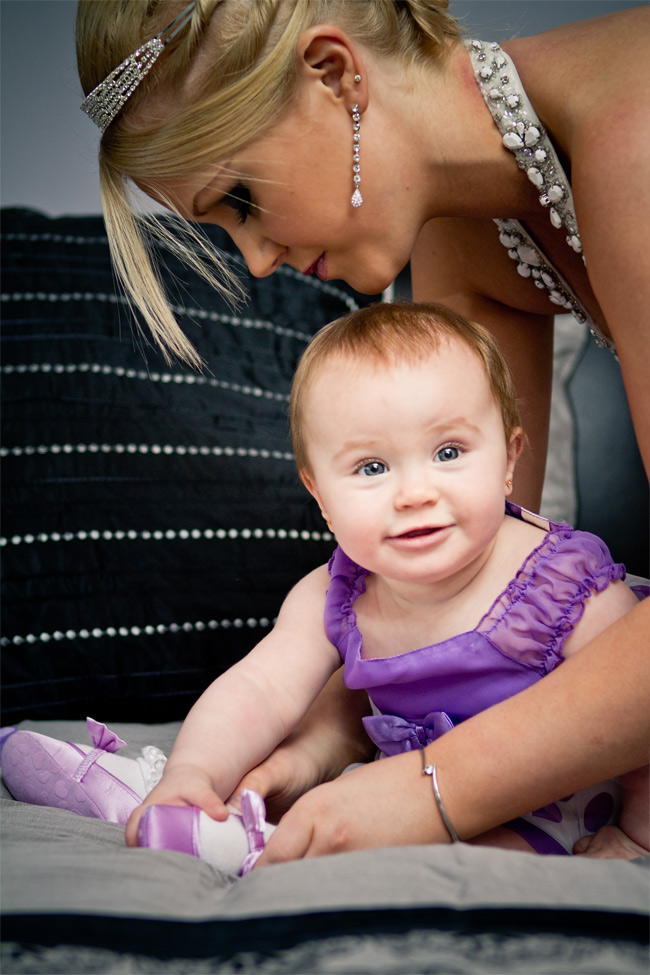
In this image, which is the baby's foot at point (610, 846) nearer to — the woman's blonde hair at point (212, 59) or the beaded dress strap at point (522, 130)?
the beaded dress strap at point (522, 130)

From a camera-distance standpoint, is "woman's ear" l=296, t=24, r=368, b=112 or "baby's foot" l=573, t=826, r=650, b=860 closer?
"baby's foot" l=573, t=826, r=650, b=860

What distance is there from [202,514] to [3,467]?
0.34 m

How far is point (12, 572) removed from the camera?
1.33 meters

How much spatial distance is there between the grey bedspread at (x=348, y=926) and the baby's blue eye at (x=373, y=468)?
42 centimetres

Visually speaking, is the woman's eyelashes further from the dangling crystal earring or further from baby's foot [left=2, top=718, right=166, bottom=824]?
baby's foot [left=2, top=718, right=166, bottom=824]

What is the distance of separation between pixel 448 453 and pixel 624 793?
0.39m

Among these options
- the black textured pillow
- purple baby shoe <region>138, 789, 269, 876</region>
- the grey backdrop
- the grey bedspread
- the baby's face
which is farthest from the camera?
the grey backdrop

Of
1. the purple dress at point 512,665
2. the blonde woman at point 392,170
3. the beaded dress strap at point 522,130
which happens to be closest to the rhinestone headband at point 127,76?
the blonde woman at point 392,170

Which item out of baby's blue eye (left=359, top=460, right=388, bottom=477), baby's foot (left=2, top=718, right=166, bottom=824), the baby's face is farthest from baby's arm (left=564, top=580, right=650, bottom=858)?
baby's foot (left=2, top=718, right=166, bottom=824)

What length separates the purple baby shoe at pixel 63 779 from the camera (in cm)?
91

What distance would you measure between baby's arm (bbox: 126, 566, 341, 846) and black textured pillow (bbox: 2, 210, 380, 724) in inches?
13.8

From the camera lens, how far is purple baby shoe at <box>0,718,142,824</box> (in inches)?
35.7

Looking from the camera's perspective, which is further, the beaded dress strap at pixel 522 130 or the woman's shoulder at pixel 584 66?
the beaded dress strap at pixel 522 130

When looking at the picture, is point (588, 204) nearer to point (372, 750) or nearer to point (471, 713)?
point (471, 713)
